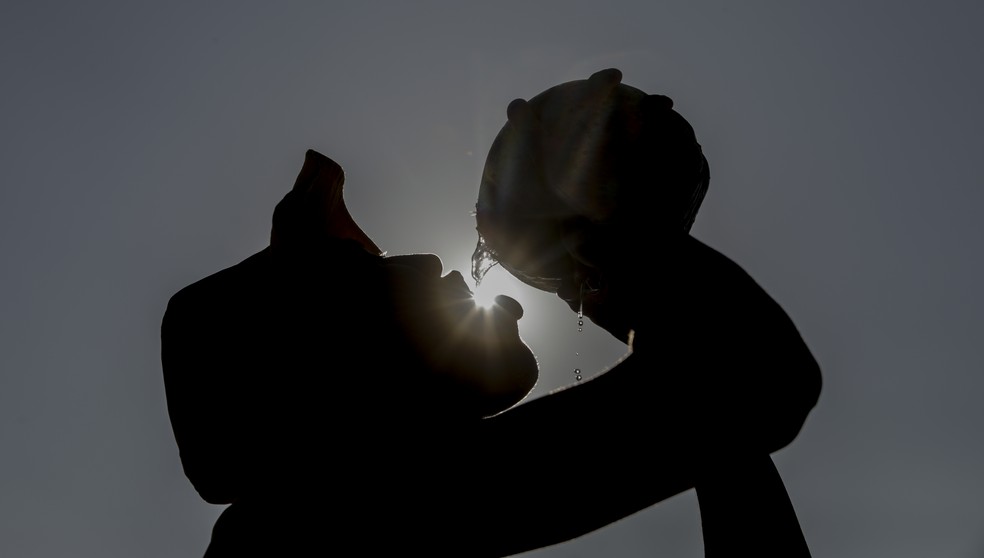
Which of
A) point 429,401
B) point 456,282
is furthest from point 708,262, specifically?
point 456,282

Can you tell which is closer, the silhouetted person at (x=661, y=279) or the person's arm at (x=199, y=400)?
the silhouetted person at (x=661, y=279)

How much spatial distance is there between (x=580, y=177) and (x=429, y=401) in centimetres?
73

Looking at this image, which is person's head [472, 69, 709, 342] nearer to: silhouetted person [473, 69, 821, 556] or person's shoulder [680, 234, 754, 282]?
silhouetted person [473, 69, 821, 556]

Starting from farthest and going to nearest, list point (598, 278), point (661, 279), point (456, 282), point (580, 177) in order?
1. point (456, 282)
2. point (580, 177)
3. point (598, 278)
4. point (661, 279)

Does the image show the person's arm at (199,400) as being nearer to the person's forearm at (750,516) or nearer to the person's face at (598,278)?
the person's face at (598,278)

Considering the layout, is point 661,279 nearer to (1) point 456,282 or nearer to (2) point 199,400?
(1) point 456,282

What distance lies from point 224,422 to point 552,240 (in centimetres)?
109

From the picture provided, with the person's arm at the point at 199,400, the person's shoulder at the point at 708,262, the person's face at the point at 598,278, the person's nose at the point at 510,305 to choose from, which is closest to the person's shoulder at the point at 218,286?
the person's arm at the point at 199,400

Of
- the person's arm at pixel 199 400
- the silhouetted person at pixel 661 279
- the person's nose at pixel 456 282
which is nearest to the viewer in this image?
the silhouetted person at pixel 661 279

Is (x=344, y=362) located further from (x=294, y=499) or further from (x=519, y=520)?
(x=519, y=520)

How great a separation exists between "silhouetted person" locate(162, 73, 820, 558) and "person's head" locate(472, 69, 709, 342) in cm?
9

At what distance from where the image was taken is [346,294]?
93.3 inches

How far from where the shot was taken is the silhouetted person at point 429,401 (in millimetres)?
1525

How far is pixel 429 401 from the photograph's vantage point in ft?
7.19
